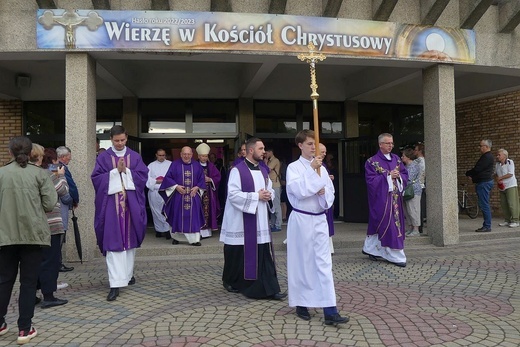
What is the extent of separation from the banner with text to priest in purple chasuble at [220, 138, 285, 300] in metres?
2.90

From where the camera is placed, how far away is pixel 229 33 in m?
7.64

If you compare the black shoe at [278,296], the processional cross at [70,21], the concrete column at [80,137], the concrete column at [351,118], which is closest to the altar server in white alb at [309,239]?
the black shoe at [278,296]

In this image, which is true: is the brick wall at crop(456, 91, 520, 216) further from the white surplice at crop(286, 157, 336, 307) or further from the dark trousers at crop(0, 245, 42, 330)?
the dark trousers at crop(0, 245, 42, 330)

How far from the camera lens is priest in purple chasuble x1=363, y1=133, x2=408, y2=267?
23.6ft

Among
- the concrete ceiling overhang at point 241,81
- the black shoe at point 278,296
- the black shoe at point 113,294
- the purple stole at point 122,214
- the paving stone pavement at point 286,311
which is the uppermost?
the concrete ceiling overhang at point 241,81

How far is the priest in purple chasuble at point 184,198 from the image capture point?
845cm

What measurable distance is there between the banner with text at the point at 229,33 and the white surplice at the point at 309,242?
150 inches

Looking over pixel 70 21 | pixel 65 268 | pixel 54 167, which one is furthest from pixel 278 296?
pixel 70 21

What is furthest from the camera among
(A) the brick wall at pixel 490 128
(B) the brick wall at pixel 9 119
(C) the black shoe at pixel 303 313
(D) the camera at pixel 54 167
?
(A) the brick wall at pixel 490 128

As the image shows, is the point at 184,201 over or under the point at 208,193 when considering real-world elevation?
under

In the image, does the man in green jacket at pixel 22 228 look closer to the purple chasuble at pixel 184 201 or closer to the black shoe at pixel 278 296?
the black shoe at pixel 278 296

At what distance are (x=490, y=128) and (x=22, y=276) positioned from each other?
12.3 m

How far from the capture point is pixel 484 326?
14.3 ft

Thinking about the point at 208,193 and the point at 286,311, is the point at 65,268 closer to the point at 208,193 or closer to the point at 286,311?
the point at 208,193
